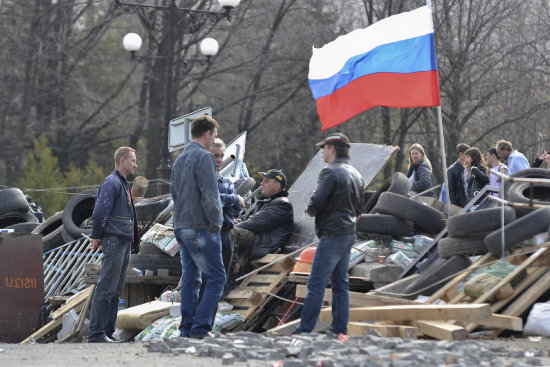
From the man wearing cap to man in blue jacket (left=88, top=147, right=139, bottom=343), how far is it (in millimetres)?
2143

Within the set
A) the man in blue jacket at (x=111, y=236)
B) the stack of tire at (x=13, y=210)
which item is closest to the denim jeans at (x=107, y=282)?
the man in blue jacket at (x=111, y=236)

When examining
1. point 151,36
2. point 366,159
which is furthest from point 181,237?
point 151,36

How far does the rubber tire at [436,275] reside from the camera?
9.45 metres

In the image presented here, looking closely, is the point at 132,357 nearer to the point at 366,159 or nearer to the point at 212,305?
the point at 212,305

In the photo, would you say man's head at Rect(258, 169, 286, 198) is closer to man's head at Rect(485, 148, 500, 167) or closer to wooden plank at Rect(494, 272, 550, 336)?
man's head at Rect(485, 148, 500, 167)

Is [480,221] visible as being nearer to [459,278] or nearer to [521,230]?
[521,230]

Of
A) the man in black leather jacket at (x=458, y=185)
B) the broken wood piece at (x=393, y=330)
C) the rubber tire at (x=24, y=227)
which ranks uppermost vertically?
the man in black leather jacket at (x=458, y=185)

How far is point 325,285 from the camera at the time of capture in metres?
8.16

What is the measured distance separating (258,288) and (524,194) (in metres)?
3.25

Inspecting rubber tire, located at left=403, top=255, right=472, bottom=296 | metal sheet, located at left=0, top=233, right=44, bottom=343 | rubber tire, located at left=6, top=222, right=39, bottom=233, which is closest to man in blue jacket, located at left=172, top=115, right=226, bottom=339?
rubber tire, located at left=403, top=255, right=472, bottom=296

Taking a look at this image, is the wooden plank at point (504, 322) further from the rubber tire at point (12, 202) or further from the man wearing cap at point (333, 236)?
the rubber tire at point (12, 202)

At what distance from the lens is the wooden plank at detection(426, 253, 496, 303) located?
8984 mm

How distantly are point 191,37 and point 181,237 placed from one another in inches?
1002

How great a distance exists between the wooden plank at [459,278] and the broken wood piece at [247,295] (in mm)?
2172
